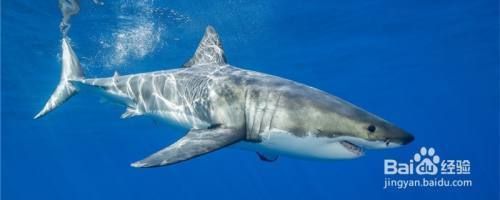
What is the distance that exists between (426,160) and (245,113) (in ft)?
46.9

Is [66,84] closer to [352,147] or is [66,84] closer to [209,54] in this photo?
[209,54]

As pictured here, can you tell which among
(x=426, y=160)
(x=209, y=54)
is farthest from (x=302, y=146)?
(x=426, y=160)

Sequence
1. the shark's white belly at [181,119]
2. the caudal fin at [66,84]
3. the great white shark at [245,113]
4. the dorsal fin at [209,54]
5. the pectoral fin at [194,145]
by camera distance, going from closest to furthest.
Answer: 1. the pectoral fin at [194,145]
2. the great white shark at [245,113]
3. the shark's white belly at [181,119]
4. the dorsal fin at [209,54]
5. the caudal fin at [66,84]

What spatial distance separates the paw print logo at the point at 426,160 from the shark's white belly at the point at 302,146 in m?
12.8

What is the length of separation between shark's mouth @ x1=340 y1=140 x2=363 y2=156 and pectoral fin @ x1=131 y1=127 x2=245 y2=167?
1.20 m

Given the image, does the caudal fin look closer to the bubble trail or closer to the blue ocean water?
the blue ocean water

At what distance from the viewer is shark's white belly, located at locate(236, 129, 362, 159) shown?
177 inches

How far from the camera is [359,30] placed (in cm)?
2027

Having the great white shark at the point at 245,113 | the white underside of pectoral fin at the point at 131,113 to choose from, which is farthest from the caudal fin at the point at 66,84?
the white underside of pectoral fin at the point at 131,113

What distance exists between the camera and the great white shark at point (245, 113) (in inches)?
174

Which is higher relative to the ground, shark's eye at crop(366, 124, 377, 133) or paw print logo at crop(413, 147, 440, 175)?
paw print logo at crop(413, 147, 440, 175)

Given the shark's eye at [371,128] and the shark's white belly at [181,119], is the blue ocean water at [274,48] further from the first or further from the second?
the shark's eye at [371,128]

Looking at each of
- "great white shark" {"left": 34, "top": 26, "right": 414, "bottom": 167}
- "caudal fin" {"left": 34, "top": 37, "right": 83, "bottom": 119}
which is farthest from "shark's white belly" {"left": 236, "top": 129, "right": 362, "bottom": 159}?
"caudal fin" {"left": 34, "top": 37, "right": 83, "bottom": 119}

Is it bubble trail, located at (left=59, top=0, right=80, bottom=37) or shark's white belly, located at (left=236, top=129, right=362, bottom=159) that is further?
bubble trail, located at (left=59, top=0, right=80, bottom=37)
